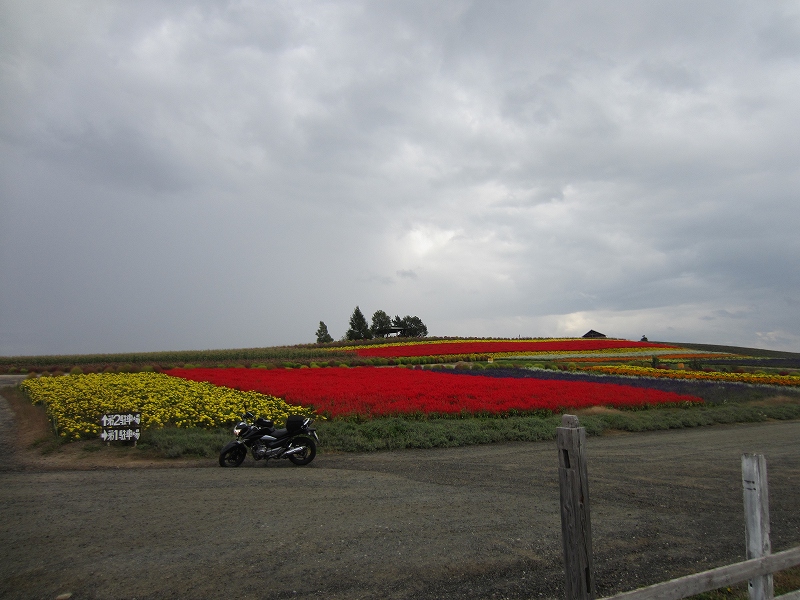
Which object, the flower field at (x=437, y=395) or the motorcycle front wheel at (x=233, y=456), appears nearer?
the motorcycle front wheel at (x=233, y=456)

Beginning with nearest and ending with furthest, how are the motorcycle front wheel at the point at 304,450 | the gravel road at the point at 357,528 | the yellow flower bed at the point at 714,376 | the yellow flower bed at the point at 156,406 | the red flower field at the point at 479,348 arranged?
the gravel road at the point at 357,528 < the motorcycle front wheel at the point at 304,450 < the yellow flower bed at the point at 156,406 < the yellow flower bed at the point at 714,376 < the red flower field at the point at 479,348

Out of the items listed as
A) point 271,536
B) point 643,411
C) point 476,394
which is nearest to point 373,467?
point 271,536

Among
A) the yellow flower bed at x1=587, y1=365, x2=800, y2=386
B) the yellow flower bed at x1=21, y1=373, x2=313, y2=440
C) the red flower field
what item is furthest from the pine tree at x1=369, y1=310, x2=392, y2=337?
the yellow flower bed at x1=21, y1=373, x2=313, y2=440

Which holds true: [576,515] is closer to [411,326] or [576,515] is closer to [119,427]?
[119,427]

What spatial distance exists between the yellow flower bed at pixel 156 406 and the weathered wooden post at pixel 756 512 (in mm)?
12309

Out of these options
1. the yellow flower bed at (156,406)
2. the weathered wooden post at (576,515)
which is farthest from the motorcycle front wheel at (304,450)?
the weathered wooden post at (576,515)

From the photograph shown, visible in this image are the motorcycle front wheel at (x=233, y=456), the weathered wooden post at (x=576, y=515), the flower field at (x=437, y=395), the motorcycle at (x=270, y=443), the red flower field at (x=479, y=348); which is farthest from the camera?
the red flower field at (x=479, y=348)

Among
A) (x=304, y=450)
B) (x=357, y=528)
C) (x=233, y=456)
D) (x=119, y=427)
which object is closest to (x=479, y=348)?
(x=304, y=450)

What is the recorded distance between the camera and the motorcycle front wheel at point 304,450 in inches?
435

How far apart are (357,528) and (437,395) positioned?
11855 mm

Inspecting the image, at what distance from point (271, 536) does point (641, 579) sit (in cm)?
433

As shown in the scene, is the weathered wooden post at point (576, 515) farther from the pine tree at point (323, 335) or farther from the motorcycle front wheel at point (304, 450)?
the pine tree at point (323, 335)

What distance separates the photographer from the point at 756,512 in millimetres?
4531

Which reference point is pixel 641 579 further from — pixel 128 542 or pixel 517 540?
pixel 128 542
